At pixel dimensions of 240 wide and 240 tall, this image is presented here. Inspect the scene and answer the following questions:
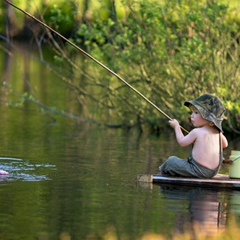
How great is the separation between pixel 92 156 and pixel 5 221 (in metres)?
5.42

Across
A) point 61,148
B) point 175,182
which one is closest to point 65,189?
point 175,182

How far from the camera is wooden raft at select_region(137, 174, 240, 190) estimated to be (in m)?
12.3

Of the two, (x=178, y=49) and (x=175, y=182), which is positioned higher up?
(x=178, y=49)

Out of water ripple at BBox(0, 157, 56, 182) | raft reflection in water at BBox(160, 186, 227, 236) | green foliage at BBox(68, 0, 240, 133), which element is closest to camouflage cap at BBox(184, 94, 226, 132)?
raft reflection in water at BBox(160, 186, 227, 236)

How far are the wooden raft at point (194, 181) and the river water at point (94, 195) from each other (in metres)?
0.10

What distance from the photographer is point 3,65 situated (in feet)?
128

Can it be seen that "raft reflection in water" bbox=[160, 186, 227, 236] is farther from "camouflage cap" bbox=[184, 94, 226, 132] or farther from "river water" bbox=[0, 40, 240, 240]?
"camouflage cap" bbox=[184, 94, 226, 132]

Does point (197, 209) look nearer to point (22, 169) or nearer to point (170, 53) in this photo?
point (22, 169)

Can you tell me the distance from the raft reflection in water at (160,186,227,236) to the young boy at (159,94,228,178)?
0.92ft

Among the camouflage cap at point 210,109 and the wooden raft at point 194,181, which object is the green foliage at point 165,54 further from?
the wooden raft at point 194,181

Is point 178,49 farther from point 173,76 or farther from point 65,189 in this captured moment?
point 65,189

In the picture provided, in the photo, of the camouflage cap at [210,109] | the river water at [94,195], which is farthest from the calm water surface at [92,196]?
the camouflage cap at [210,109]

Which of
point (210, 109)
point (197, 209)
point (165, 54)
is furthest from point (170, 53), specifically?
point (197, 209)

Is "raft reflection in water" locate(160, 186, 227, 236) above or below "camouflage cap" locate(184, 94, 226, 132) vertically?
below
